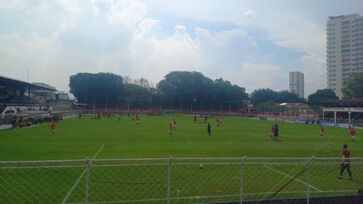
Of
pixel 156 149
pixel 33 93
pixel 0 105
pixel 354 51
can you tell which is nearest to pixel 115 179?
pixel 156 149

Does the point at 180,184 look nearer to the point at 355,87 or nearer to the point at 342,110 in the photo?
the point at 342,110

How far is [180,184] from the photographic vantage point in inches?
509

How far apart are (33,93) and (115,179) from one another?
96.0m

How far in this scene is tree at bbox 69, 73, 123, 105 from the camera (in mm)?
121938

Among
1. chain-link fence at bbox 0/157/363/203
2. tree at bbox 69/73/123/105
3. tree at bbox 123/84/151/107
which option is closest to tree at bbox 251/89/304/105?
tree at bbox 123/84/151/107

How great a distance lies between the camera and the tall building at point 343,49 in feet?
490

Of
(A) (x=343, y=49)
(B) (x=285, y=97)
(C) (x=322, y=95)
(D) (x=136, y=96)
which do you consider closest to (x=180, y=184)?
(D) (x=136, y=96)

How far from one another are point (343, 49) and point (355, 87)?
51.5 m

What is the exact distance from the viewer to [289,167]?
55.4ft

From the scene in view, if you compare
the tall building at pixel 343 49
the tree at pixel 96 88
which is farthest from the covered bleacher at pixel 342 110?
the tree at pixel 96 88

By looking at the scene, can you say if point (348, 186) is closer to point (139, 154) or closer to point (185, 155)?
point (185, 155)

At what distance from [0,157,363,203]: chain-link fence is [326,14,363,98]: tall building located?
5732 inches

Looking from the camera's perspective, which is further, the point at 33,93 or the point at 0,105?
the point at 33,93

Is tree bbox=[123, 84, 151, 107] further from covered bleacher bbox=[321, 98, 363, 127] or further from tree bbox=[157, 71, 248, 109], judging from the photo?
covered bleacher bbox=[321, 98, 363, 127]
